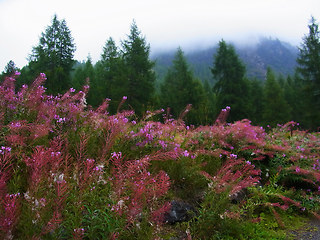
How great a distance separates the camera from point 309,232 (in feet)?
10.4

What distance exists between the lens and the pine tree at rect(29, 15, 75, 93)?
78.1 feet

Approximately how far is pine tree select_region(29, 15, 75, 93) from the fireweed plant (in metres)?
21.8

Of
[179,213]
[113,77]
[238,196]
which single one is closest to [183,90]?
[113,77]

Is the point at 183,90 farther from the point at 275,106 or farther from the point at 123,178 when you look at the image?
the point at 123,178

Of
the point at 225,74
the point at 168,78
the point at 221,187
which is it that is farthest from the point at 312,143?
the point at 168,78

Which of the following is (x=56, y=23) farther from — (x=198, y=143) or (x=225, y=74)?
(x=198, y=143)

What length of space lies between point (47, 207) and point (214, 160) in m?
3.07

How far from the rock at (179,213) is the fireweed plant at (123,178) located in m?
0.07

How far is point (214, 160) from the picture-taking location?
162 inches

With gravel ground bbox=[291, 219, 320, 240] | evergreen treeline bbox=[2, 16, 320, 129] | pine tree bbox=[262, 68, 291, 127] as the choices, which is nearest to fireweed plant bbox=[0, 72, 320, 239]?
gravel ground bbox=[291, 219, 320, 240]

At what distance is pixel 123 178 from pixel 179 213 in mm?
1404

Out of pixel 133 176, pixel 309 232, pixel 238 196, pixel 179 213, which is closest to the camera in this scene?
pixel 133 176

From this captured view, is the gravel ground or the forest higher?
the forest

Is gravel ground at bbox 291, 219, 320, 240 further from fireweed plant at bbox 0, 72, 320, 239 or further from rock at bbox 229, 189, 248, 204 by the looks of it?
rock at bbox 229, 189, 248, 204
